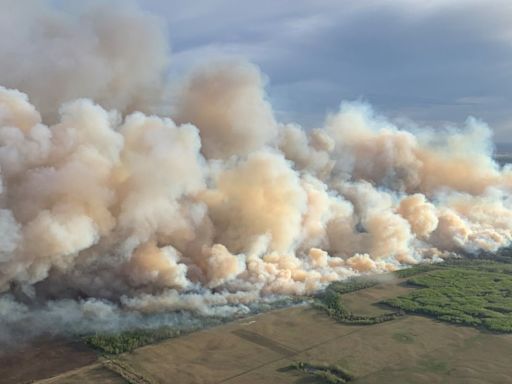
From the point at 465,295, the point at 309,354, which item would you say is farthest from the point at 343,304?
the point at 465,295

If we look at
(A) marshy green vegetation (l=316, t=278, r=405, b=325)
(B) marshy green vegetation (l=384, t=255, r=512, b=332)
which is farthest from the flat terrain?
(B) marshy green vegetation (l=384, t=255, r=512, b=332)

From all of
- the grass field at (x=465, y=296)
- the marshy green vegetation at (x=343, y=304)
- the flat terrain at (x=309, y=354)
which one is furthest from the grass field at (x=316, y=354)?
the grass field at (x=465, y=296)

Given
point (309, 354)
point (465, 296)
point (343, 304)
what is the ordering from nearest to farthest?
point (309, 354) → point (343, 304) → point (465, 296)

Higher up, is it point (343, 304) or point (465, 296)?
point (343, 304)

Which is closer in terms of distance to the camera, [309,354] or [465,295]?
[309,354]

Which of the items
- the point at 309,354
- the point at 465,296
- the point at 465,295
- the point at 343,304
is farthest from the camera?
the point at 465,295

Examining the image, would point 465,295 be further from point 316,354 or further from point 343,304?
point 316,354

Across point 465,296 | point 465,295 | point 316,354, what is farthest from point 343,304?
point 465,295

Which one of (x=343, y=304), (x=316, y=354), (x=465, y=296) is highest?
(x=343, y=304)

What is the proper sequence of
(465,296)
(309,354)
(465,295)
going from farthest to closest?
1. (465,295)
2. (465,296)
3. (309,354)

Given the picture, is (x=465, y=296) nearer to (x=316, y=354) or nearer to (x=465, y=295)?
(x=465, y=295)
